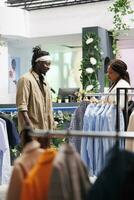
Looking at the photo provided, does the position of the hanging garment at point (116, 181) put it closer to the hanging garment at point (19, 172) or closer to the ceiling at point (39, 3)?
the hanging garment at point (19, 172)

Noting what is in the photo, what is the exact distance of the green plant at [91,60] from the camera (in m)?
9.96

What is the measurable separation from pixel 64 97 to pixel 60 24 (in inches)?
73.8

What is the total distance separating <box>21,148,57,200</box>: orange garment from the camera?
1593 millimetres

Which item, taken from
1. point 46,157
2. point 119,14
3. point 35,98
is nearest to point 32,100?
point 35,98

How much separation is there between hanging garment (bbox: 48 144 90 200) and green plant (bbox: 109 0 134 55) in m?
7.59

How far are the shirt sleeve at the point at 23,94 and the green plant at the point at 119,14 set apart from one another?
5229 mm

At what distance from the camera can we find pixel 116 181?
1515 millimetres

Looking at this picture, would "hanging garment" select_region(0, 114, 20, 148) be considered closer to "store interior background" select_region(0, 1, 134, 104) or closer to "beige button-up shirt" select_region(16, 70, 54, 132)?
"beige button-up shirt" select_region(16, 70, 54, 132)

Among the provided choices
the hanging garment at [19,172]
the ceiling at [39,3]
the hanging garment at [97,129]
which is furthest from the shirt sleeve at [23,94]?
the ceiling at [39,3]

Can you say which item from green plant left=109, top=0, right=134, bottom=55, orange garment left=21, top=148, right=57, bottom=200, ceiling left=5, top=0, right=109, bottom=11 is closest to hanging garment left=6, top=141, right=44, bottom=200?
orange garment left=21, top=148, right=57, bottom=200

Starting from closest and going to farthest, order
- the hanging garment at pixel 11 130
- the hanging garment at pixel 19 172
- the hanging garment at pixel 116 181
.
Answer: the hanging garment at pixel 116 181 → the hanging garment at pixel 19 172 → the hanging garment at pixel 11 130

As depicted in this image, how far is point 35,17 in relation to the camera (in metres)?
11.2

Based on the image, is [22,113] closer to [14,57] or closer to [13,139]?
[13,139]

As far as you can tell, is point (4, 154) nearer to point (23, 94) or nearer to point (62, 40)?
point (23, 94)
